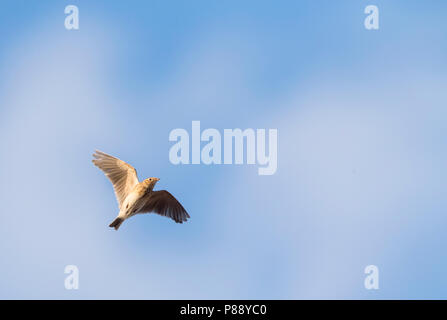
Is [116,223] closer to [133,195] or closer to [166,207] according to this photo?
[133,195]

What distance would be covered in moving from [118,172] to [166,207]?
6.91 ft

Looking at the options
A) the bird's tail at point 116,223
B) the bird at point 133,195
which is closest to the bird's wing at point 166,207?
the bird at point 133,195

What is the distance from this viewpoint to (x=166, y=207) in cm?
1850

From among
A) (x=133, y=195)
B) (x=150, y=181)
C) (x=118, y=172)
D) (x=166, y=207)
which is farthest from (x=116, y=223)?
(x=166, y=207)

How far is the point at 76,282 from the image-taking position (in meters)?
16.6

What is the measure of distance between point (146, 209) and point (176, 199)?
1104 millimetres

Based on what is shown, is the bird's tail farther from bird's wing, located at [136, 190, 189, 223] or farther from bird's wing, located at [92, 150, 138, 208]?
bird's wing, located at [136, 190, 189, 223]

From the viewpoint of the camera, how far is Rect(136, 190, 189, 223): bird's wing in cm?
1819

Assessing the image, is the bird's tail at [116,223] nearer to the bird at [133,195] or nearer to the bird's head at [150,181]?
the bird at [133,195]

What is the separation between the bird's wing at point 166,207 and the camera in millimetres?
18188
